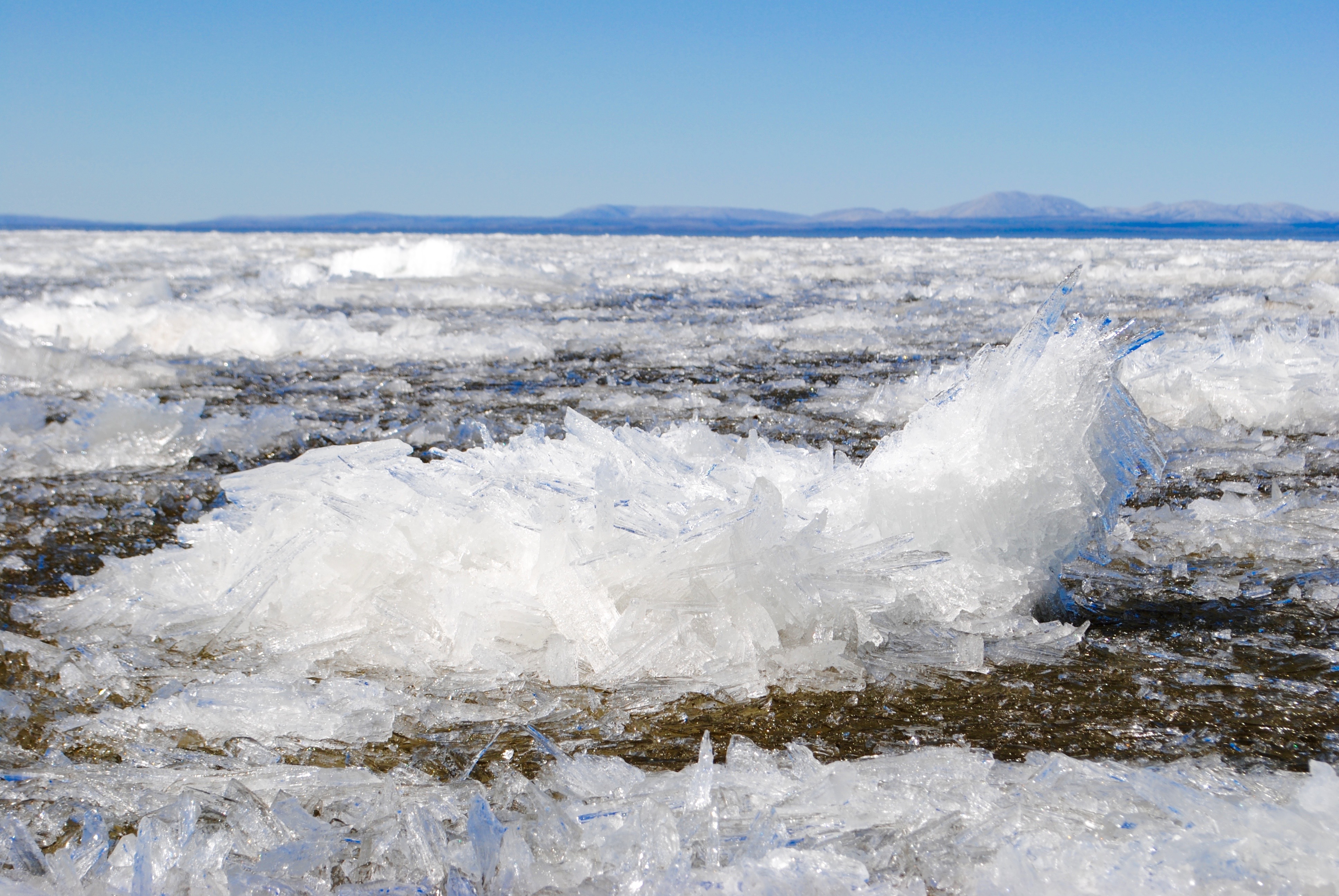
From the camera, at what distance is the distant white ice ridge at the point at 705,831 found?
1.11 m

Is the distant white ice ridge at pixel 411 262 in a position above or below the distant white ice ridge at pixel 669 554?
above

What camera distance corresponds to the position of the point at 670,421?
13.4ft

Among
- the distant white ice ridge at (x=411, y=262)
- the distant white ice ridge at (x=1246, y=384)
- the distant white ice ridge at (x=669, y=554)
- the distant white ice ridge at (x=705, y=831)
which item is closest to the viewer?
the distant white ice ridge at (x=705, y=831)

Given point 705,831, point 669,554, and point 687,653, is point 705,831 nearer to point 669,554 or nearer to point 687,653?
point 687,653

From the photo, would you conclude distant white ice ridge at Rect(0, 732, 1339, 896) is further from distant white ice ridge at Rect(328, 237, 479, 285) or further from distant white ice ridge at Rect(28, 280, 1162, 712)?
distant white ice ridge at Rect(328, 237, 479, 285)

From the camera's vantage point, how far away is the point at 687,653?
5.65 ft

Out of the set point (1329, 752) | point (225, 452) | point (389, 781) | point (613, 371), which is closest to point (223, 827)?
point (389, 781)

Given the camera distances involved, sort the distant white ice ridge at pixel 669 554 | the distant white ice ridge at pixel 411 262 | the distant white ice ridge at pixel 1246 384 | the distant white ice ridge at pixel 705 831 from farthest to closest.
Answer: the distant white ice ridge at pixel 411 262
the distant white ice ridge at pixel 1246 384
the distant white ice ridge at pixel 669 554
the distant white ice ridge at pixel 705 831

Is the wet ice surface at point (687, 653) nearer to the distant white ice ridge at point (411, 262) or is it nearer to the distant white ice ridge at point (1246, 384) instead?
A: the distant white ice ridge at point (1246, 384)

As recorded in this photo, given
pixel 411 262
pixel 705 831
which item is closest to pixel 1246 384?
pixel 705 831

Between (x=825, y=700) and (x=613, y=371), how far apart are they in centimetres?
393

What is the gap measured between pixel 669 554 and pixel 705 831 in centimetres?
69

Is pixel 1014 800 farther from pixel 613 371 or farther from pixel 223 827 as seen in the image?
pixel 613 371

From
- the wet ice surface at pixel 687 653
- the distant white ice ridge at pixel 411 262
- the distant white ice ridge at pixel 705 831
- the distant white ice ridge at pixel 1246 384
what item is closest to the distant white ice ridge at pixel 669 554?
the wet ice surface at pixel 687 653
